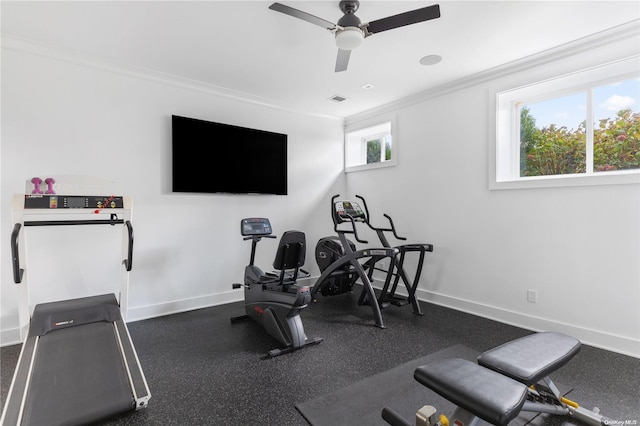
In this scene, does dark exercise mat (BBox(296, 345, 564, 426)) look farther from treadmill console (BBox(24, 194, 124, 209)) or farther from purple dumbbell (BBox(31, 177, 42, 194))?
purple dumbbell (BBox(31, 177, 42, 194))

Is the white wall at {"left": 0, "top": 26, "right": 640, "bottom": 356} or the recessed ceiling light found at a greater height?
the recessed ceiling light

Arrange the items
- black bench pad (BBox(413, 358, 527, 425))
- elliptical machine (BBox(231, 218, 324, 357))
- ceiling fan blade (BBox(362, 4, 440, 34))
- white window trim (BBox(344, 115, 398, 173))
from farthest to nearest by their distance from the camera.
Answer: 1. white window trim (BBox(344, 115, 398, 173))
2. elliptical machine (BBox(231, 218, 324, 357))
3. ceiling fan blade (BBox(362, 4, 440, 34))
4. black bench pad (BBox(413, 358, 527, 425))

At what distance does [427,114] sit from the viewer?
13.9 ft

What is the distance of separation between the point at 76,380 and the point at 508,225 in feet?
13.3

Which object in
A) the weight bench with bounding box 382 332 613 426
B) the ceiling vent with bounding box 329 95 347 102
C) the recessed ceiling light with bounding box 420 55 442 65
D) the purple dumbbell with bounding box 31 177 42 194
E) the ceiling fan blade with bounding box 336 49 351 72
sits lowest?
the weight bench with bounding box 382 332 613 426

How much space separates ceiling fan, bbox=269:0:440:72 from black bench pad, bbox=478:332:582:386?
213cm

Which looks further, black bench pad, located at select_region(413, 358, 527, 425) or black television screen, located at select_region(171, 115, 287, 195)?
black television screen, located at select_region(171, 115, 287, 195)

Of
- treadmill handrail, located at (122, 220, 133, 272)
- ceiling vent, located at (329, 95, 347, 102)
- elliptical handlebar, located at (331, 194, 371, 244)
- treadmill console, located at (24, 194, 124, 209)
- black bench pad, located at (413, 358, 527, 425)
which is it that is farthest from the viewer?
ceiling vent, located at (329, 95, 347, 102)

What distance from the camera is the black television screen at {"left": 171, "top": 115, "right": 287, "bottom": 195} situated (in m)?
3.79

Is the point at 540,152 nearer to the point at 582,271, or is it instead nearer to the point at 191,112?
the point at 582,271

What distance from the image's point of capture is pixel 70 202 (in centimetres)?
244

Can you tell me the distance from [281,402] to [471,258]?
2.82 meters

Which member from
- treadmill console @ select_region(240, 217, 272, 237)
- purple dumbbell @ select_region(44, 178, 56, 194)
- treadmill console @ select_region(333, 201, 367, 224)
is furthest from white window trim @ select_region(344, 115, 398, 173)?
purple dumbbell @ select_region(44, 178, 56, 194)

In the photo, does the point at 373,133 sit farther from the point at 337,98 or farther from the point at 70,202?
the point at 70,202
